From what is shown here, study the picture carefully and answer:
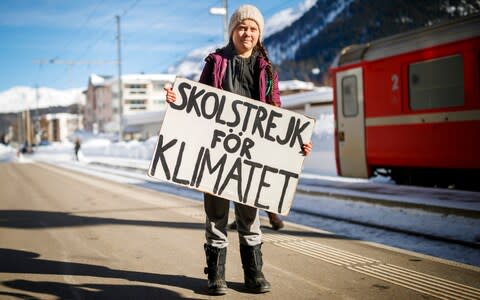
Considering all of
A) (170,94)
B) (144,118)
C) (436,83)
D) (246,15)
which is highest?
(144,118)

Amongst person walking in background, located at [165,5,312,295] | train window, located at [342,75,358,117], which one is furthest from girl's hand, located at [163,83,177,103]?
train window, located at [342,75,358,117]

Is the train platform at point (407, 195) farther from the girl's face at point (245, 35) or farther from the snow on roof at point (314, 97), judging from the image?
the snow on roof at point (314, 97)

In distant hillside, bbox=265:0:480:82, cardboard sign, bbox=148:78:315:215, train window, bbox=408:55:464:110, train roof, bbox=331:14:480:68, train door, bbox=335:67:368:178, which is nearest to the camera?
cardboard sign, bbox=148:78:315:215

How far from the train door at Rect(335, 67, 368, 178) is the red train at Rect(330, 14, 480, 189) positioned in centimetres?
2

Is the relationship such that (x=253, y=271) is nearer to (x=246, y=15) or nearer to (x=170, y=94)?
(x=170, y=94)

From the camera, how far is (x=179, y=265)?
184 inches

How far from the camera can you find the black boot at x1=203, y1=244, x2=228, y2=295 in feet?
12.2

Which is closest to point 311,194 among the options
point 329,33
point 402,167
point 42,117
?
point 402,167

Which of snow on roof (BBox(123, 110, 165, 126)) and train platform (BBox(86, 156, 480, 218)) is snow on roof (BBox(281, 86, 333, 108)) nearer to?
snow on roof (BBox(123, 110, 165, 126))

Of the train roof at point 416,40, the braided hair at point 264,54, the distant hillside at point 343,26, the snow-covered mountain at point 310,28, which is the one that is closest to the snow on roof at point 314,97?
the train roof at point 416,40

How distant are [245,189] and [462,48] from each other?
23.6 ft

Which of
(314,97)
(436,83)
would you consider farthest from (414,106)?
(314,97)

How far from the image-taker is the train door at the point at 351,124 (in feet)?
38.8

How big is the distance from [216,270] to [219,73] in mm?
1582
